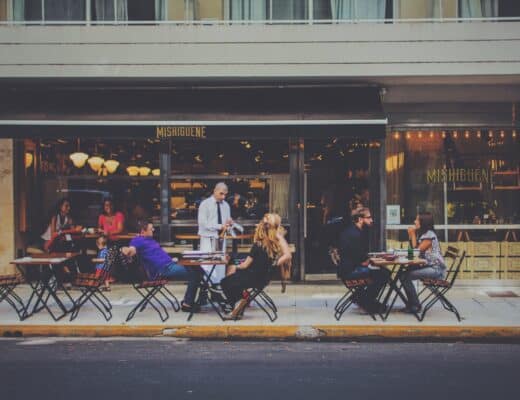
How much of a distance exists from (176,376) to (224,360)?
0.88m

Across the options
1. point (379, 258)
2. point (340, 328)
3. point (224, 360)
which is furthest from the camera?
point (379, 258)

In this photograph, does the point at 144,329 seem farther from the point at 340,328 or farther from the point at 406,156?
the point at 406,156

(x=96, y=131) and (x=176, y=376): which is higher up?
(x=96, y=131)

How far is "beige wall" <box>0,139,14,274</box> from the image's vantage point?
1273 cm

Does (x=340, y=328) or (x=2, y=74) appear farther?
(x=2, y=74)

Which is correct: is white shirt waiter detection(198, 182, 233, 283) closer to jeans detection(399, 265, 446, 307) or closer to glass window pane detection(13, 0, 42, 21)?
jeans detection(399, 265, 446, 307)

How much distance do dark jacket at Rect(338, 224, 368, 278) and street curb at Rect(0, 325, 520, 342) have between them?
909 millimetres

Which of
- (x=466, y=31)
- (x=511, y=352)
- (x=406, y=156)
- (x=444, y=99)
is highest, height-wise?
(x=466, y=31)

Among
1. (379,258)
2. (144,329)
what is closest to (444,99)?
(379,258)

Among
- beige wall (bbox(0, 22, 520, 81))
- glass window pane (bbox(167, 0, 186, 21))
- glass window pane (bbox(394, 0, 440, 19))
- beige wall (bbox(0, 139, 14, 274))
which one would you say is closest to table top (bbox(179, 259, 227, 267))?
beige wall (bbox(0, 22, 520, 81))

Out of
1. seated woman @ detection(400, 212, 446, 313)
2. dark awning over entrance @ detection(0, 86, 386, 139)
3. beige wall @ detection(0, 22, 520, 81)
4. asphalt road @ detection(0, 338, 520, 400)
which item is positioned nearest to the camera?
→ asphalt road @ detection(0, 338, 520, 400)

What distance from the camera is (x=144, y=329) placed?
900 centimetres

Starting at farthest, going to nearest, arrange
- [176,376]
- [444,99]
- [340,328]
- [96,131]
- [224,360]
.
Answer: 1. [444,99]
2. [96,131]
3. [340,328]
4. [224,360]
5. [176,376]

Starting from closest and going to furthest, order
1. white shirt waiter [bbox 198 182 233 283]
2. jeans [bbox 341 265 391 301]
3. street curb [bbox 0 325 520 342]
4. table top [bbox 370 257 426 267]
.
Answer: street curb [bbox 0 325 520 342] < table top [bbox 370 257 426 267] < jeans [bbox 341 265 391 301] < white shirt waiter [bbox 198 182 233 283]
